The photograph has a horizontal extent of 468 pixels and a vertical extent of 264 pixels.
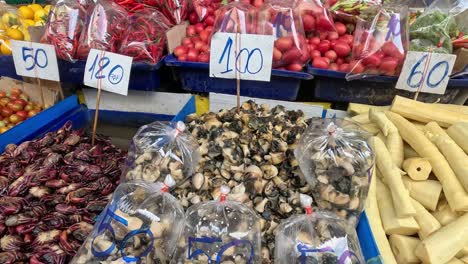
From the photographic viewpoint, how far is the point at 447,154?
3.99 feet

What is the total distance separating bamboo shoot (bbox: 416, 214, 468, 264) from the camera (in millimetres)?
975

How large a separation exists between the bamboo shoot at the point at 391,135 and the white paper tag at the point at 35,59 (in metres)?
1.47

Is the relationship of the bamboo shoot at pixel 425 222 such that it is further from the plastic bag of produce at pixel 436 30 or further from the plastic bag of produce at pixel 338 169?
the plastic bag of produce at pixel 436 30

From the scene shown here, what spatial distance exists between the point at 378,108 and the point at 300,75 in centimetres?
37

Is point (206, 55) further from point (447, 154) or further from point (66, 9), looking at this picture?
point (447, 154)

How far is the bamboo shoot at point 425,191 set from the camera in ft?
3.78

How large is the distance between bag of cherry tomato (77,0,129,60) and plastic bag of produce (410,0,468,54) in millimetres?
1409

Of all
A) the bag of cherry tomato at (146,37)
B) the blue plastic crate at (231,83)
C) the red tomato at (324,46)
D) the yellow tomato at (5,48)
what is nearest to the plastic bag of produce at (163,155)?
the blue plastic crate at (231,83)

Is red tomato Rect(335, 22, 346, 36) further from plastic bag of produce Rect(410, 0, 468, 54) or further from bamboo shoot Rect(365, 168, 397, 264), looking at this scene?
bamboo shoot Rect(365, 168, 397, 264)

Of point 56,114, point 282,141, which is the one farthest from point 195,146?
point 56,114

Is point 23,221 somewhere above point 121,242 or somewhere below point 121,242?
below

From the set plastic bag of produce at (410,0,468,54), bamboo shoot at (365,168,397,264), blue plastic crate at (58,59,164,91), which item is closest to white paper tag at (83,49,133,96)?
blue plastic crate at (58,59,164,91)

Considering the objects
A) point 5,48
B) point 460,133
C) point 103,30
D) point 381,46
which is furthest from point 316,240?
point 5,48

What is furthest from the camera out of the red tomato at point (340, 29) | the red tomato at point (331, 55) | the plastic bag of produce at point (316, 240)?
the red tomato at point (340, 29)
